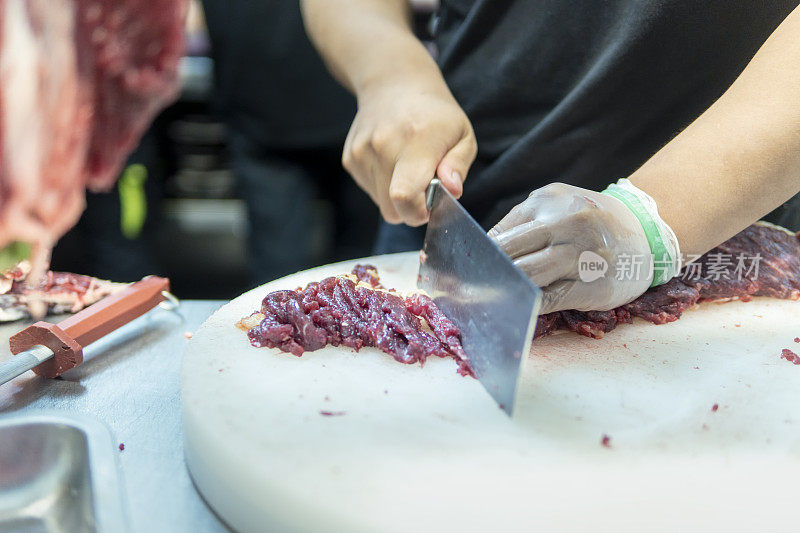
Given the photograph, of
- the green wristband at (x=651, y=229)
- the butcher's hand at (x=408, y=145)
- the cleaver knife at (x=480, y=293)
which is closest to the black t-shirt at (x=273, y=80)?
the butcher's hand at (x=408, y=145)

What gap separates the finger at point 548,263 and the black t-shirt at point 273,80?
9.61 feet

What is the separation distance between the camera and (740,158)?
1.81m

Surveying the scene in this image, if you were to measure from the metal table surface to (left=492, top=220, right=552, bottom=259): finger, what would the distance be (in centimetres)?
99

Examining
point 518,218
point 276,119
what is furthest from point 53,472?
point 276,119

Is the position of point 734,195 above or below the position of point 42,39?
below

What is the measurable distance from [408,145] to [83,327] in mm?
1185

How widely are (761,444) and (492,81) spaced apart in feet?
5.46

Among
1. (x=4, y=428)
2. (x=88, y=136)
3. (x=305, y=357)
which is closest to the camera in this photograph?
(x=88, y=136)

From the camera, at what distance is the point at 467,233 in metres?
1.73

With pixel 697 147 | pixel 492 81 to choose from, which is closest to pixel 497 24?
pixel 492 81

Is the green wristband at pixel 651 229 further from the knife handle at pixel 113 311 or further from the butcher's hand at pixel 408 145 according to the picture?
the knife handle at pixel 113 311

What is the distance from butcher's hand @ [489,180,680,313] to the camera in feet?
5.64

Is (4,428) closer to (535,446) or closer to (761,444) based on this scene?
(535,446)

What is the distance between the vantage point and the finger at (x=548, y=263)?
1.68 metres
